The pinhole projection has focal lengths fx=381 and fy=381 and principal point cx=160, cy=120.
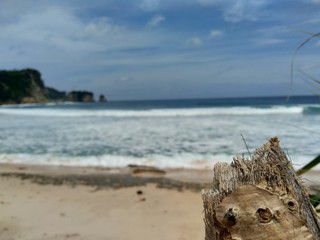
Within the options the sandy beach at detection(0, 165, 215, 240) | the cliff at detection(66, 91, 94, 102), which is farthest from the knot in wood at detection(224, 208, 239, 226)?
the cliff at detection(66, 91, 94, 102)

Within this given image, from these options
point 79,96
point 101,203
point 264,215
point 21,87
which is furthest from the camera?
point 79,96

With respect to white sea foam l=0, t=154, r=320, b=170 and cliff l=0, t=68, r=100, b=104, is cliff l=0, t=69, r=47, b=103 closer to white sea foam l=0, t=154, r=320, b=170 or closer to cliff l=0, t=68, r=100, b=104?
cliff l=0, t=68, r=100, b=104

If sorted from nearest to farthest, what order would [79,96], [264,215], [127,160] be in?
[264,215], [127,160], [79,96]

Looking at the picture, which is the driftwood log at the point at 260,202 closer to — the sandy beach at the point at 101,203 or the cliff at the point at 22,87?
the sandy beach at the point at 101,203

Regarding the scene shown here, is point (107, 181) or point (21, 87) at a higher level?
point (21, 87)

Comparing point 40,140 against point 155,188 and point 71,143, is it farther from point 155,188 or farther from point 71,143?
point 155,188

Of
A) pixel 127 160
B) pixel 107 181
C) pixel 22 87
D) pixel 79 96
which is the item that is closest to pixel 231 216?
pixel 107 181

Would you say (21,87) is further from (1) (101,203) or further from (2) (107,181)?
(1) (101,203)
